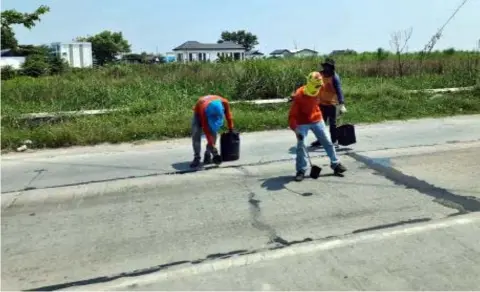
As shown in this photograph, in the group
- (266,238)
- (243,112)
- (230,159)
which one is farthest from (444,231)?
(243,112)

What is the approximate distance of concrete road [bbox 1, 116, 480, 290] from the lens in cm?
367

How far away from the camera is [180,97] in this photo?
13344 millimetres

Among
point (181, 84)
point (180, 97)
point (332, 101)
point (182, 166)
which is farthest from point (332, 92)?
point (181, 84)

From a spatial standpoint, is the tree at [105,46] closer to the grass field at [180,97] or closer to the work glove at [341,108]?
the grass field at [180,97]

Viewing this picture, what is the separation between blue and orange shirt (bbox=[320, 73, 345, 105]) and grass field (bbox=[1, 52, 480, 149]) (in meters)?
2.46

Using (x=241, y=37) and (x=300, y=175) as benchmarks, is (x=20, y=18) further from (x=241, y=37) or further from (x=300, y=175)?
(x=241, y=37)

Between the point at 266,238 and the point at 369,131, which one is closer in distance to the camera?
the point at 266,238

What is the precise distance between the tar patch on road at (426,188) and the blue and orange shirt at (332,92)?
4.14ft

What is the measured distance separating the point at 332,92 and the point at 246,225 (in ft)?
13.9

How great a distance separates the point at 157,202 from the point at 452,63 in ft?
61.5

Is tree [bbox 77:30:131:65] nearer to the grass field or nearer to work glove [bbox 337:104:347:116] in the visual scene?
the grass field

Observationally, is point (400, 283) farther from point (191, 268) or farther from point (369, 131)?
point (369, 131)

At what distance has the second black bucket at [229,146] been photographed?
736 centimetres

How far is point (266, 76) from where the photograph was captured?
→ 14102mm
